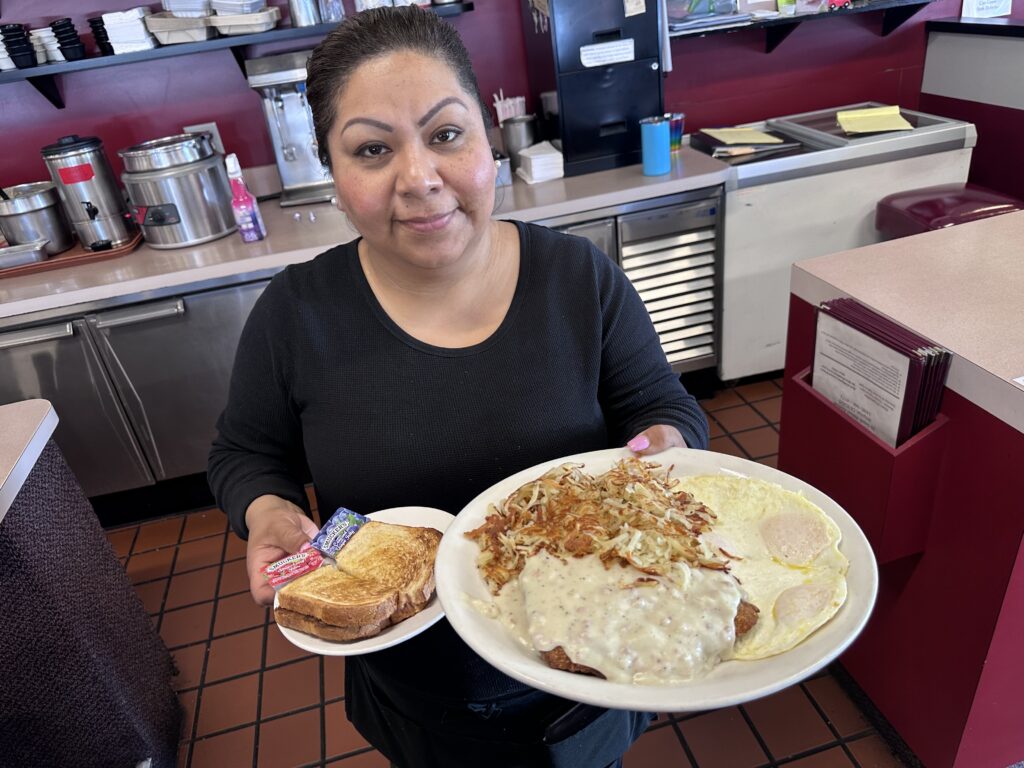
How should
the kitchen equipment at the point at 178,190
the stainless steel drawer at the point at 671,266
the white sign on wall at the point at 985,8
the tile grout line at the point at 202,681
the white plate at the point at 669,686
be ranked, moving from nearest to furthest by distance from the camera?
the white plate at the point at 669,686 → the tile grout line at the point at 202,681 → the kitchen equipment at the point at 178,190 → the stainless steel drawer at the point at 671,266 → the white sign on wall at the point at 985,8

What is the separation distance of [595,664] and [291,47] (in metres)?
3.21

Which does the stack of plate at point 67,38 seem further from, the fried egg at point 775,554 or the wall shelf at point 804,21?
the fried egg at point 775,554

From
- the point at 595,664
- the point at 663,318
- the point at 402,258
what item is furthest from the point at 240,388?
the point at 663,318

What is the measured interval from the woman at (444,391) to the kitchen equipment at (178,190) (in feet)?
5.94

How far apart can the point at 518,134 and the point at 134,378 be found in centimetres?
195

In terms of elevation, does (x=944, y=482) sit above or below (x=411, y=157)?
below

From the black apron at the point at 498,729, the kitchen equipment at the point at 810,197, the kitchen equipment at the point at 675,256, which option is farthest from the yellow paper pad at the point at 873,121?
the black apron at the point at 498,729

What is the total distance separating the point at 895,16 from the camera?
11.7 feet

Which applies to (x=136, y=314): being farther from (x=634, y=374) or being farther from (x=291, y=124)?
(x=634, y=374)

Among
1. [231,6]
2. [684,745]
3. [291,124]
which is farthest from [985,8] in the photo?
[684,745]

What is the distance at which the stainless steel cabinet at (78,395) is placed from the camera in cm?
263

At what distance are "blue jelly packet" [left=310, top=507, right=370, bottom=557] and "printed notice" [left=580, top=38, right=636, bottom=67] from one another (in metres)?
2.45

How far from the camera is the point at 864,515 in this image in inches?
59.6

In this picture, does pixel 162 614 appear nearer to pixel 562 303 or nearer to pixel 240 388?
pixel 240 388
